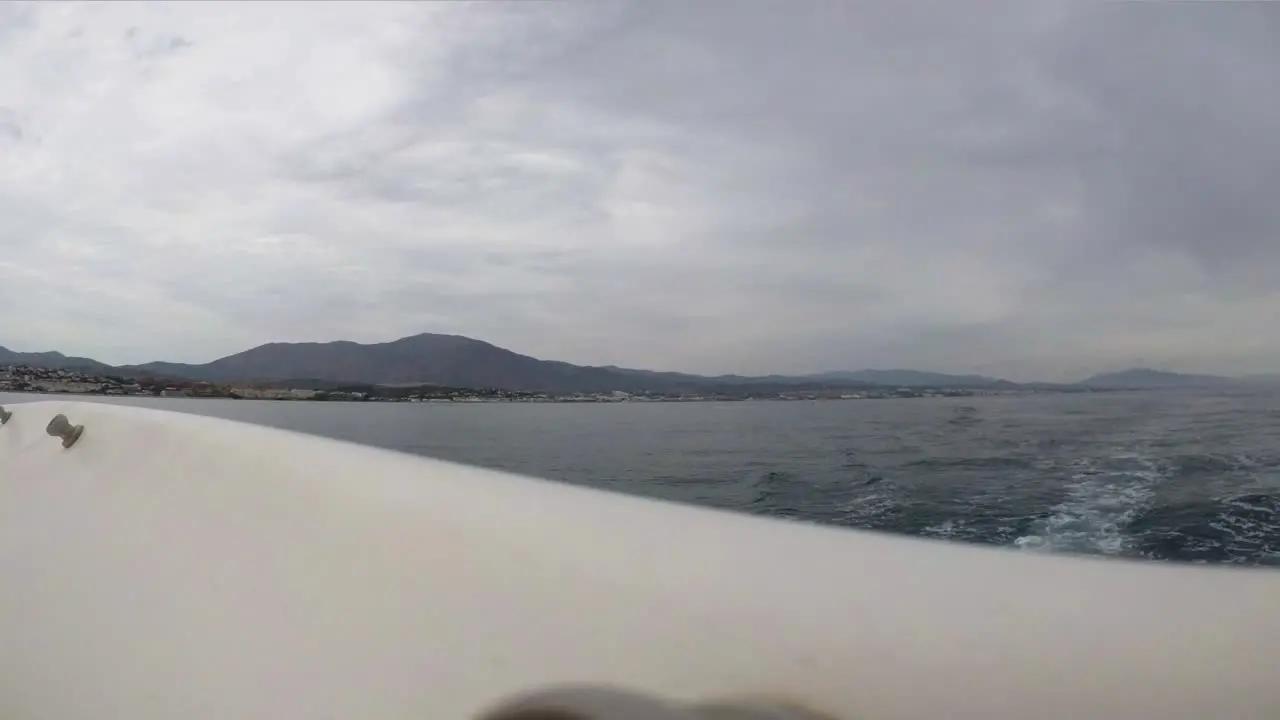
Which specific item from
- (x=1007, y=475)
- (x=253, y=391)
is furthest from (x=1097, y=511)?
(x=253, y=391)

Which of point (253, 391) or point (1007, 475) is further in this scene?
point (253, 391)

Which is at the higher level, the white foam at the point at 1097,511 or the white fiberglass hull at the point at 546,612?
the white fiberglass hull at the point at 546,612

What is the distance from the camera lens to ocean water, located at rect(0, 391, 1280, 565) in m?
4.96

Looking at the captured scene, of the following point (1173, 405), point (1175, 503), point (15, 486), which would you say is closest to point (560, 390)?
point (1173, 405)

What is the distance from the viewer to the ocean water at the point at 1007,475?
496cm

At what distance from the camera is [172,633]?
1.13 m

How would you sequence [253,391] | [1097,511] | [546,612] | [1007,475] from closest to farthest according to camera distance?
[546,612]
[1097,511]
[1007,475]
[253,391]

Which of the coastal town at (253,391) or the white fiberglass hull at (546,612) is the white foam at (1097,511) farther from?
the coastal town at (253,391)

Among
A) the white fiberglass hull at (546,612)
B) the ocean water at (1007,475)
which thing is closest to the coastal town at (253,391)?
the ocean water at (1007,475)

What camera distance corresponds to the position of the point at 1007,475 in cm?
738

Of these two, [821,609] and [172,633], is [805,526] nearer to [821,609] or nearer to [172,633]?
[821,609]

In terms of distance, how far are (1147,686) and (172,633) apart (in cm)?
146

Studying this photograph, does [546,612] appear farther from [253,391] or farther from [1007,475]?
[253,391]

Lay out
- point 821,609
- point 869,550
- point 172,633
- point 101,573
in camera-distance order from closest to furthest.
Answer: point 821,609 < point 869,550 < point 172,633 < point 101,573
